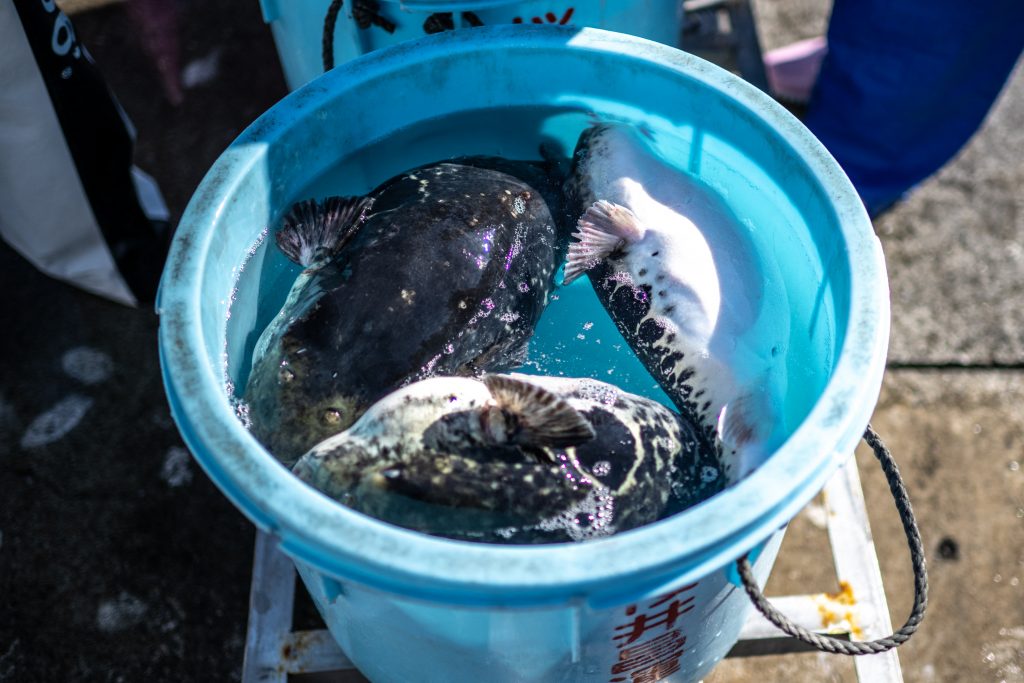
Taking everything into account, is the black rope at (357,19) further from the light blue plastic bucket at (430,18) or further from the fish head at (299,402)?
the fish head at (299,402)

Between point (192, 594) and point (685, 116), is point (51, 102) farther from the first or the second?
point (685, 116)

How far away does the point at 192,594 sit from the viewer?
8.19 ft

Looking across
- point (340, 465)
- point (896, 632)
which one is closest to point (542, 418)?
point (340, 465)

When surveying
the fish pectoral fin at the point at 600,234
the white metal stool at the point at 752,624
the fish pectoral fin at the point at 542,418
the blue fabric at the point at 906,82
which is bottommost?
the white metal stool at the point at 752,624

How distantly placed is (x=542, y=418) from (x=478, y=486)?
17 centimetres

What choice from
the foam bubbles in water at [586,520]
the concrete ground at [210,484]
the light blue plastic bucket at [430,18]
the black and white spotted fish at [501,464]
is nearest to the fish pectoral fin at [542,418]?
the black and white spotted fish at [501,464]

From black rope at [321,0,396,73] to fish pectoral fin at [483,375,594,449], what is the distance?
3.16ft

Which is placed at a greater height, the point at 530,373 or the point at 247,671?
the point at 530,373

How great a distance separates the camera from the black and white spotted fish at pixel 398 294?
185cm

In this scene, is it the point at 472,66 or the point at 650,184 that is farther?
the point at 650,184

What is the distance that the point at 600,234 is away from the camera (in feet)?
7.16

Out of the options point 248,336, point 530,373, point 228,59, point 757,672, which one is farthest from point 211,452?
point 228,59

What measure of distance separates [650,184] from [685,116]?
0.22 m

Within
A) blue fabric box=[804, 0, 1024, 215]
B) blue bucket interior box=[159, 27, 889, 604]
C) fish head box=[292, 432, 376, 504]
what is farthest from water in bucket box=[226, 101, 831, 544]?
blue fabric box=[804, 0, 1024, 215]
